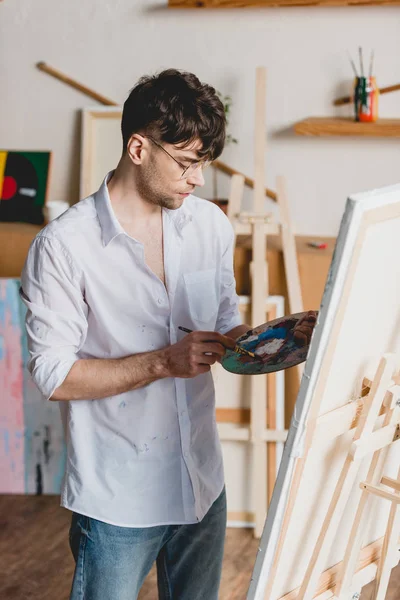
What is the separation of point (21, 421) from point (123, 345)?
1.76m

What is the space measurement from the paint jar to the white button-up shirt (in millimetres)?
1489

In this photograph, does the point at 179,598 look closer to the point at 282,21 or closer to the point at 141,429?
the point at 141,429

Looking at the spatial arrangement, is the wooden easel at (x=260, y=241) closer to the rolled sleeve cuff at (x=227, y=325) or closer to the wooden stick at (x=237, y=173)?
the wooden stick at (x=237, y=173)

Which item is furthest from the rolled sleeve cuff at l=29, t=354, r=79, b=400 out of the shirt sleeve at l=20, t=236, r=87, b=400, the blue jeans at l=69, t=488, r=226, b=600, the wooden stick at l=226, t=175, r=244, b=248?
the wooden stick at l=226, t=175, r=244, b=248

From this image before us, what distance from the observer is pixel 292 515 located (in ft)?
4.39

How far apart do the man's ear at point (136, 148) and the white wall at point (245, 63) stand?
64.7 inches

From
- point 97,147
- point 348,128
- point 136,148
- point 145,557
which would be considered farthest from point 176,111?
point 97,147

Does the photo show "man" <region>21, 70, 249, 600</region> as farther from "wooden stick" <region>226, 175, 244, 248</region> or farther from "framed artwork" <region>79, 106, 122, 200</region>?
"framed artwork" <region>79, 106, 122, 200</region>

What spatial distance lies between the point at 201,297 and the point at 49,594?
4.92ft

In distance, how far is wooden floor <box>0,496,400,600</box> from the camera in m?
2.75

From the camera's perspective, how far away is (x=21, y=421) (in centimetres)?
326

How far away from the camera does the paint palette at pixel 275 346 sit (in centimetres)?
153

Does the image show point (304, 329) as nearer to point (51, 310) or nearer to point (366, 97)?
point (51, 310)

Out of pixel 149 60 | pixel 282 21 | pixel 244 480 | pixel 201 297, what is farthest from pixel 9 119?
pixel 201 297
